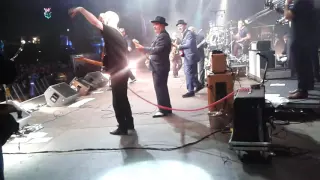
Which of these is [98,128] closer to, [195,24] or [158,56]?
[158,56]

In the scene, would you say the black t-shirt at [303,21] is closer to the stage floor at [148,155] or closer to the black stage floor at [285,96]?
the black stage floor at [285,96]

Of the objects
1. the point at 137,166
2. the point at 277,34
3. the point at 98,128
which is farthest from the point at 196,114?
the point at 277,34

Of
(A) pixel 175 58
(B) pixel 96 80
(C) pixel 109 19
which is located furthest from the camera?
(A) pixel 175 58

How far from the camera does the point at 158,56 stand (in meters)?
6.00

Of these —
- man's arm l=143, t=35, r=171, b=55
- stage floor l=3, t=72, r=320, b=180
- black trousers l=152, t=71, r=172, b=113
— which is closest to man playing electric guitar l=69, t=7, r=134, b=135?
stage floor l=3, t=72, r=320, b=180

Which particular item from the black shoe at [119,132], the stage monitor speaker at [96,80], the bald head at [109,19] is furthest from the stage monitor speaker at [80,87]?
the bald head at [109,19]

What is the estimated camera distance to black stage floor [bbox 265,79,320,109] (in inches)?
206

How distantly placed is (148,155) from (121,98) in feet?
3.82

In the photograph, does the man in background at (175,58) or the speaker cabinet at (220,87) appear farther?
the man in background at (175,58)

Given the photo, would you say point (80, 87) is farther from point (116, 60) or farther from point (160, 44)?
point (116, 60)

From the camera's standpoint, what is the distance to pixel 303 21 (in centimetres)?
533

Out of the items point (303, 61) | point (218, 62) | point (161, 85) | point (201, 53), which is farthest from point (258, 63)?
point (218, 62)

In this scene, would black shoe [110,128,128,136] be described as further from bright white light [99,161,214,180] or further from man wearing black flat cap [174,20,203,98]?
man wearing black flat cap [174,20,203,98]

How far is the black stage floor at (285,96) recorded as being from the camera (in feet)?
17.1
